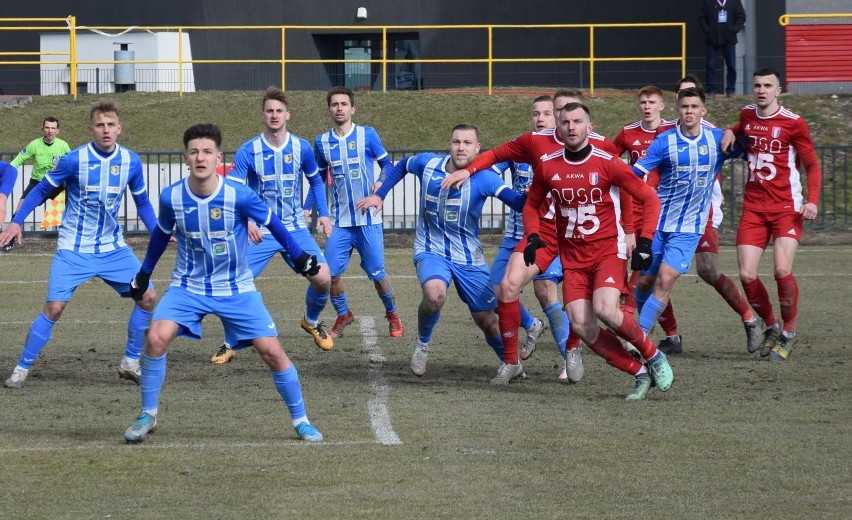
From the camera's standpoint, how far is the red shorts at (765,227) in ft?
34.3

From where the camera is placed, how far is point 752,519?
5.81 metres

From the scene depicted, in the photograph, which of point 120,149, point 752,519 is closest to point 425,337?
point 120,149

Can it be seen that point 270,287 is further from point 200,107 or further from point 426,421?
point 200,107

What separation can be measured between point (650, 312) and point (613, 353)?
68.8 inches

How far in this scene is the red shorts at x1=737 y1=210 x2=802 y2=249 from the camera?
10.4m

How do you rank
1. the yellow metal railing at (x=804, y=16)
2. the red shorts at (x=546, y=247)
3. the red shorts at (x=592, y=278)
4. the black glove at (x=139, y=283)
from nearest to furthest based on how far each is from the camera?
the black glove at (x=139, y=283) < the red shorts at (x=592, y=278) < the red shorts at (x=546, y=247) < the yellow metal railing at (x=804, y=16)

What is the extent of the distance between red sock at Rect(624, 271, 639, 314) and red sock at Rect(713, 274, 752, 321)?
72 centimetres

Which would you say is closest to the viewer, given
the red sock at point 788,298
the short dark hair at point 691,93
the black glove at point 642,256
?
the black glove at point 642,256

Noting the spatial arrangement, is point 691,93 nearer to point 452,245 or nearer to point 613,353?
point 452,245

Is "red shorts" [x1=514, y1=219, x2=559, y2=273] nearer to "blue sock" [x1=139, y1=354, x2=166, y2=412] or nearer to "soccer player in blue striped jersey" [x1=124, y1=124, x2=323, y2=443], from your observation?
"soccer player in blue striped jersey" [x1=124, y1=124, x2=323, y2=443]

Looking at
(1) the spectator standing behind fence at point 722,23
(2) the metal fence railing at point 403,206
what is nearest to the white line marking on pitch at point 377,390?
(2) the metal fence railing at point 403,206

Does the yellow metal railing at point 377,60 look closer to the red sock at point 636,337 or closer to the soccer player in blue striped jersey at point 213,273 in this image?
the red sock at point 636,337

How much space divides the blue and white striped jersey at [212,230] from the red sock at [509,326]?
2.30 meters

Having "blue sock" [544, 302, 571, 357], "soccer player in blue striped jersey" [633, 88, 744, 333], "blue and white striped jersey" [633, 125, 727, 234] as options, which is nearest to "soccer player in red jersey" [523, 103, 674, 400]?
"blue sock" [544, 302, 571, 357]
